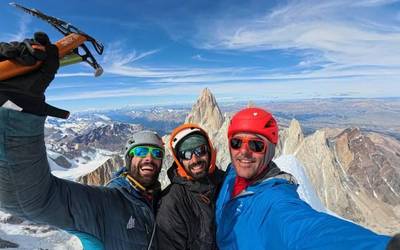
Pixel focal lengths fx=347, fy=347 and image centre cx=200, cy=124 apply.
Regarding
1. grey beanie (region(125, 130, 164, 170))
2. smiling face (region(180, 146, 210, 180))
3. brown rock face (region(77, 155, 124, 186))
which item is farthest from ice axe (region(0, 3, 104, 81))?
brown rock face (region(77, 155, 124, 186))

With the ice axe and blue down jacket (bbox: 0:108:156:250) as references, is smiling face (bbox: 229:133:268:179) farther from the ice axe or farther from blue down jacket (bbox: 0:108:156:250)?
the ice axe

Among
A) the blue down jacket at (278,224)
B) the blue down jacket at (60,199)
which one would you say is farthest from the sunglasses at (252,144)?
the blue down jacket at (60,199)

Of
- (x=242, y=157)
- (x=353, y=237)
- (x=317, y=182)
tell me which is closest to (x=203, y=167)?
(x=242, y=157)

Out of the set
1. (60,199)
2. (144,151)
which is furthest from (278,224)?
(144,151)

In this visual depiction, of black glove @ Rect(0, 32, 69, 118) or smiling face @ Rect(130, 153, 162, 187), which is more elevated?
black glove @ Rect(0, 32, 69, 118)

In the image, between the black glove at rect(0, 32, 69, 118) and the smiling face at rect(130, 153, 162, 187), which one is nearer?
the black glove at rect(0, 32, 69, 118)

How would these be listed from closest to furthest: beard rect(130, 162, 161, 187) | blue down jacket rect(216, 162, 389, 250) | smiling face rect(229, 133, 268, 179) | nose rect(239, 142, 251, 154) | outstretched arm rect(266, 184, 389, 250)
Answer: outstretched arm rect(266, 184, 389, 250)
blue down jacket rect(216, 162, 389, 250)
smiling face rect(229, 133, 268, 179)
nose rect(239, 142, 251, 154)
beard rect(130, 162, 161, 187)

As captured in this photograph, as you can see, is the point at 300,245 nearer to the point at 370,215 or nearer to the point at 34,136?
the point at 34,136

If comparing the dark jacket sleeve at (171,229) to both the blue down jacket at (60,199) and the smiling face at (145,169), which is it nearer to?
the blue down jacket at (60,199)
